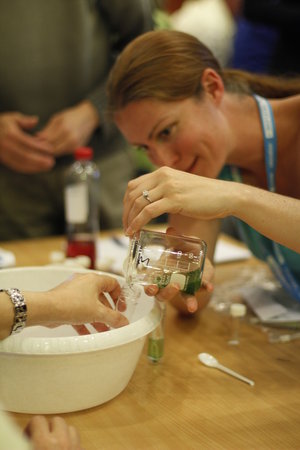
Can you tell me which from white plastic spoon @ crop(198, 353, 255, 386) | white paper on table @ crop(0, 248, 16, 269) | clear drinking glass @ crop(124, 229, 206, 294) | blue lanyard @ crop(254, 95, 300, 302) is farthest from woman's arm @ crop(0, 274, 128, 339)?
white paper on table @ crop(0, 248, 16, 269)

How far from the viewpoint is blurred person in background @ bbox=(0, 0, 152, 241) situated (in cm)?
219

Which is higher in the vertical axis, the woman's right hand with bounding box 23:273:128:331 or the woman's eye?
the woman's eye

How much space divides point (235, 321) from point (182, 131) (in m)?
0.46

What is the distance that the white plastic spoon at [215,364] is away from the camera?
1.13 metres

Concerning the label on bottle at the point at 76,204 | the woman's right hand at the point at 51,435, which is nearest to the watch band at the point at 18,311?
the woman's right hand at the point at 51,435

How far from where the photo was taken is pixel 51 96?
2305 mm

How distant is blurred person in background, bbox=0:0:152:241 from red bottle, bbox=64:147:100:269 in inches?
8.4

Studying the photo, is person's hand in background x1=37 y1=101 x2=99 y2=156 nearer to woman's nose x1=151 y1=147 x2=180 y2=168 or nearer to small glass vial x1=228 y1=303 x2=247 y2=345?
woman's nose x1=151 y1=147 x2=180 y2=168

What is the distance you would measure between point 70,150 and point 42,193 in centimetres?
26

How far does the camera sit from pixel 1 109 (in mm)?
2285

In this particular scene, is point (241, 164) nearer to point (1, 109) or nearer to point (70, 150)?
point (70, 150)

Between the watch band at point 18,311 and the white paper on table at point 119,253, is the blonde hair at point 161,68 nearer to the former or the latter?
the white paper on table at point 119,253

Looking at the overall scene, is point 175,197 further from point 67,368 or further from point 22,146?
point 22,146

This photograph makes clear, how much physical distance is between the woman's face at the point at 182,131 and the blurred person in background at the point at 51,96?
787 millimetres
